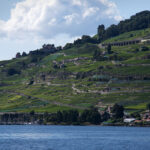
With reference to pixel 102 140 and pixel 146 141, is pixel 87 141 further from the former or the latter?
pixel 146 141

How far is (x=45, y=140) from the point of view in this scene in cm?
13388

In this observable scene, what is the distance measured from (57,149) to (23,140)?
24.0m

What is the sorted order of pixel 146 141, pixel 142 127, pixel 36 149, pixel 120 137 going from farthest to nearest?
1. pixel 142 127
2. pixel 120 137
3. pixel 146 141
4. pixel 36 149

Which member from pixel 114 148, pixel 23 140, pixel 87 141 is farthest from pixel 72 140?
pixel 114 148

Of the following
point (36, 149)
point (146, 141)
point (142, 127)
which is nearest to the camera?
point (36, 149)

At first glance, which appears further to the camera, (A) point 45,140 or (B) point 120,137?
(B) point 120,137

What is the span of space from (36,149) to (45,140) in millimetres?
22404

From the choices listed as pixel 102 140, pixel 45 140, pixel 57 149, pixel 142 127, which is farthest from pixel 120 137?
pixel 142 127

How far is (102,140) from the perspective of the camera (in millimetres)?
135500

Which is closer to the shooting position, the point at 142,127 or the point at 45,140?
the point at 45,140

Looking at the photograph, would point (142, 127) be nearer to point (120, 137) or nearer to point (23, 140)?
point (120, 137)

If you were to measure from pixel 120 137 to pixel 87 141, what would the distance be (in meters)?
15.1

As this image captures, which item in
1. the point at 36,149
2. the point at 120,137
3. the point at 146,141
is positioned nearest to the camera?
the point at 36,149

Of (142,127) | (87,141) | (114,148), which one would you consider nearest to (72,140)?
(87,141)
